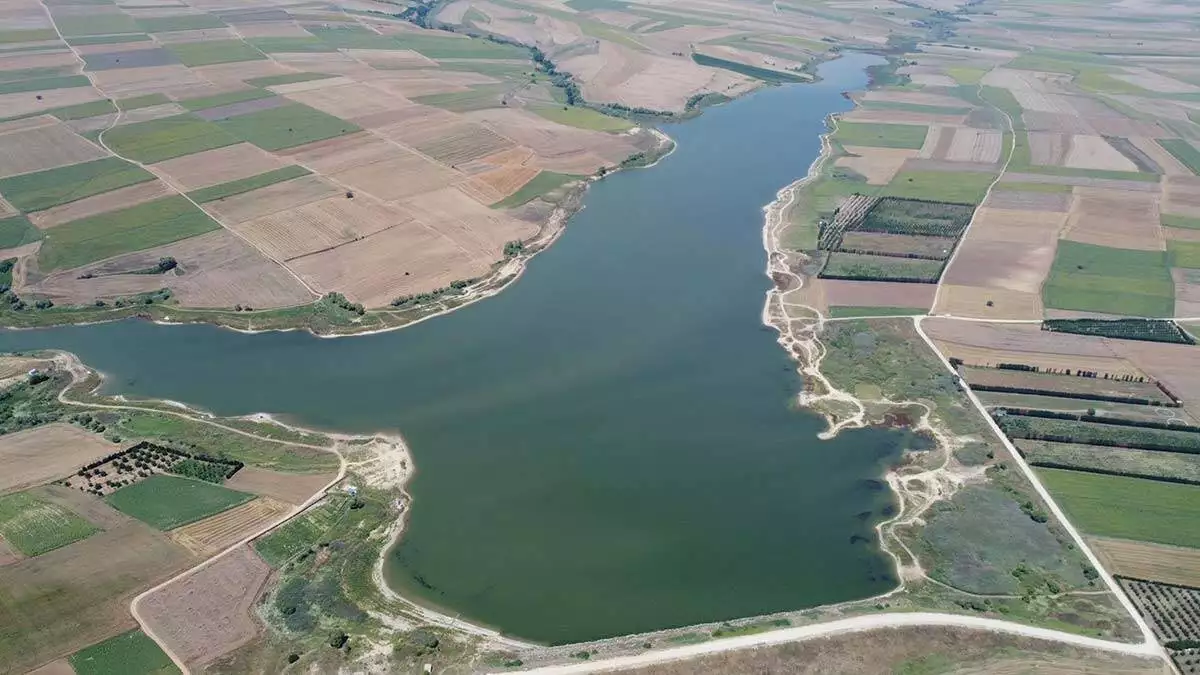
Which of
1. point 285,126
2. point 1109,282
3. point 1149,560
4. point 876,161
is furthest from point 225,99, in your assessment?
point 1149,560

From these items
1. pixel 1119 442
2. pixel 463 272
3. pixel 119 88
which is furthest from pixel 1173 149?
pixel 119 88

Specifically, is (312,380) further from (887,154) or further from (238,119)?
(887,154)

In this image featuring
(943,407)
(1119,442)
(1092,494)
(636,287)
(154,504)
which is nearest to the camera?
(154,504)

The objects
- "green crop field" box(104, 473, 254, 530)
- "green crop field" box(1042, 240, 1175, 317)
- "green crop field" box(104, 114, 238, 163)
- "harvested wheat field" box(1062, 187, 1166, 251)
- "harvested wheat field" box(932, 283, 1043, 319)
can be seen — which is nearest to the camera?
"green crop field" box(104, 473, 254, 530)

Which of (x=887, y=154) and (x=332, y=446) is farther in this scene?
(x=887, y=154)

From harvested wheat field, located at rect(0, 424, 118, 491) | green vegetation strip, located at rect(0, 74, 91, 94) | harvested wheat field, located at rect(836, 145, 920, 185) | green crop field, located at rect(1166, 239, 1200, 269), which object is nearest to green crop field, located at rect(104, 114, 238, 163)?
green vegetation strip, located at rect(0, 74, 91, 94)

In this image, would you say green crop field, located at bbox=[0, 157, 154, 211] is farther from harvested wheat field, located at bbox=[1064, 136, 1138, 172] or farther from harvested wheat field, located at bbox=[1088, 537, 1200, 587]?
harvested wheat field, located at bbox=[1064, 136, 1138, 172]
